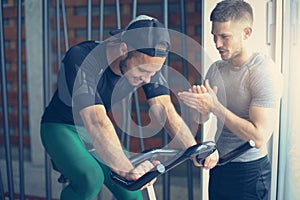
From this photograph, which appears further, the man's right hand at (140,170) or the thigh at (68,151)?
the thigh at (68,151)

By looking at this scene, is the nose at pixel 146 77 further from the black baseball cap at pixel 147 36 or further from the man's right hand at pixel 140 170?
the man's right hand at pixel 140 170

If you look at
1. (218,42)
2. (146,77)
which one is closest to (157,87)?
(146,77)

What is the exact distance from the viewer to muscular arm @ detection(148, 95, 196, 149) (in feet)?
2.65

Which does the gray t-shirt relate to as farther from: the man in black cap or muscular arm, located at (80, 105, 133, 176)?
muscular arm, located at (80, 105, 133, 176)

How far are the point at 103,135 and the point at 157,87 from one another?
151 millimetres

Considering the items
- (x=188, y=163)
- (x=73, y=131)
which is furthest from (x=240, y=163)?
(x=73, y=131)

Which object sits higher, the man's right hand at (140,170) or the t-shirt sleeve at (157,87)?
the t-shirt sleeve at (157,87)

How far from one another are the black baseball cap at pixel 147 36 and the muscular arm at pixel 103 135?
0.45 feet

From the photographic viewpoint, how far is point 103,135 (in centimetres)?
76

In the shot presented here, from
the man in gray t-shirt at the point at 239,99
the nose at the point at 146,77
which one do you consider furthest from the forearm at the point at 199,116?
the nose at the point at 146,77

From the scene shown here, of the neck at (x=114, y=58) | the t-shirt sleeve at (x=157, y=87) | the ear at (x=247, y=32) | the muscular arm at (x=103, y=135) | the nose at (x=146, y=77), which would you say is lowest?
the muscular arm at (x=103, y=135)

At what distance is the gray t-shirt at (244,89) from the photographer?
758mm

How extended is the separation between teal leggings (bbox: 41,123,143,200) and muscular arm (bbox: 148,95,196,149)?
14 cm

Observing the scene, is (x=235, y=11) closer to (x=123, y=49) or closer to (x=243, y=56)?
(x=243, y=56)
